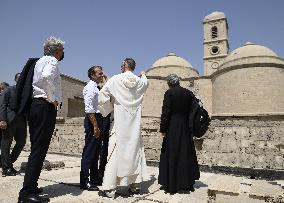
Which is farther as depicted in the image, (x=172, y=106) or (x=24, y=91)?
(x=172, y=106)

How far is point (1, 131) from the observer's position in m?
5.34

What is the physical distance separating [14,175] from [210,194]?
3.49 meters

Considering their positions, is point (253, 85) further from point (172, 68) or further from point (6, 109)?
point (6, 109)

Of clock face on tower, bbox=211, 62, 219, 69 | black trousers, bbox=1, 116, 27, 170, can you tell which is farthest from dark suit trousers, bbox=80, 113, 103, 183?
clock face on tower, bbox=211, 62, 219, 69

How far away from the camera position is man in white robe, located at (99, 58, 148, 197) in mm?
3432

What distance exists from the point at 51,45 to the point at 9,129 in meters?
2.48

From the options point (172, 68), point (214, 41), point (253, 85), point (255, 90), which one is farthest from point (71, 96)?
point (214, 41)

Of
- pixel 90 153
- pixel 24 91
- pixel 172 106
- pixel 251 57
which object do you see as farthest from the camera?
pixel 251 57

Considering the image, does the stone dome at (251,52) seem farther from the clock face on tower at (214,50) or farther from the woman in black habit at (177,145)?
the woman in black habit at (177,145)

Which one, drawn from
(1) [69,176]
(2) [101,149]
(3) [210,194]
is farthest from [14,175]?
(3) [210,194]

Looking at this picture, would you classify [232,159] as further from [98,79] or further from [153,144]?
[98,79]

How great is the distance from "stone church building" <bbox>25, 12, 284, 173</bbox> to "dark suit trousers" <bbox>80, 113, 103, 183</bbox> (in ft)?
9.55

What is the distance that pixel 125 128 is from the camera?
360cm

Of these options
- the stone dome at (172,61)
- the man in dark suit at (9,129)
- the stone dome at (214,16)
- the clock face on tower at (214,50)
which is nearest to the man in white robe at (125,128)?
the man in dark suit at (9,129)
